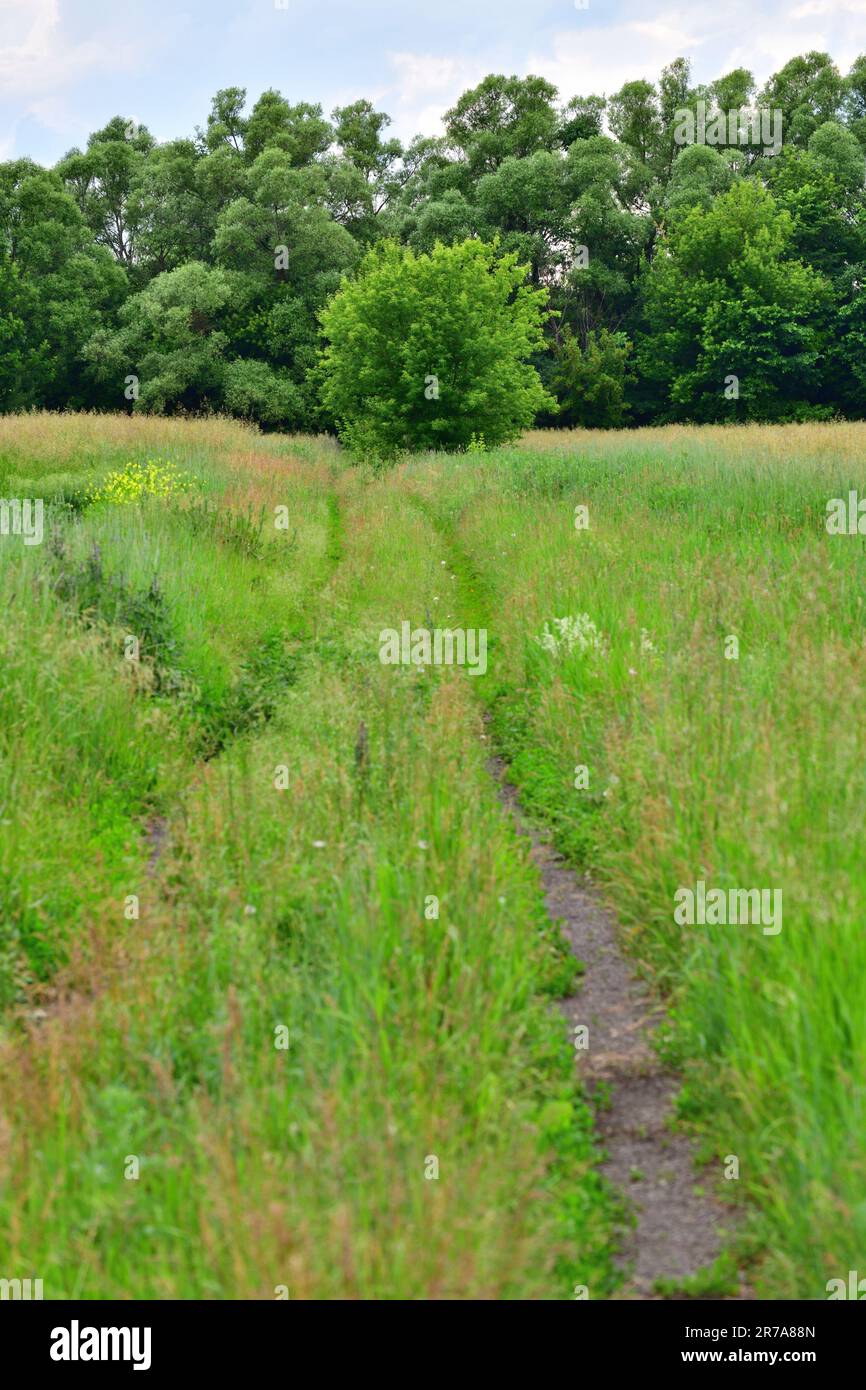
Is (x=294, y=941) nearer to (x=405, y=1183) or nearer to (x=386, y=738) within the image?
(x=405, y=1183)

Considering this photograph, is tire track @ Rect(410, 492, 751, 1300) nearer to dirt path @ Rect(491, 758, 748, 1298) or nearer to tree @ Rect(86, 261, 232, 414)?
dirt path @ Rect(491, 758, 748, 1298)

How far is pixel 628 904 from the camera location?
4.92m

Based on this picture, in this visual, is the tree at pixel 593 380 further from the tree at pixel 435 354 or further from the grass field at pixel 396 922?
the grass field at pixel 396 922

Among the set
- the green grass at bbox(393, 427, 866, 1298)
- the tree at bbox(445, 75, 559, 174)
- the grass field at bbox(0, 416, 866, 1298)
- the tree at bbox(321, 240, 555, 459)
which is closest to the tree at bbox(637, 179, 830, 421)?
the tree at bbox(445, 75, 559, 174)

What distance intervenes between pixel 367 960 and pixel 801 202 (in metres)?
50.7

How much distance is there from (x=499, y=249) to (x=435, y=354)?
22.5 metres

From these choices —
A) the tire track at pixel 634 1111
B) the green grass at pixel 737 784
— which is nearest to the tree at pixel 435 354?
the green grass at pixel 737 784

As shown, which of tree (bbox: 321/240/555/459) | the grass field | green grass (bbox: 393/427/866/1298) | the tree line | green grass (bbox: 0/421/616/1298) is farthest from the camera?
the tree line

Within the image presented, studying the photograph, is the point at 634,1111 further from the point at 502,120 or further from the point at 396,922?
the point at 502,120

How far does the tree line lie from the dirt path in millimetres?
37185

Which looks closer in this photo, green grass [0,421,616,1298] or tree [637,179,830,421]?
green grass [0,421,616,1298]

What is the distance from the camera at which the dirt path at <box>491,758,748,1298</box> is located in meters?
3.08

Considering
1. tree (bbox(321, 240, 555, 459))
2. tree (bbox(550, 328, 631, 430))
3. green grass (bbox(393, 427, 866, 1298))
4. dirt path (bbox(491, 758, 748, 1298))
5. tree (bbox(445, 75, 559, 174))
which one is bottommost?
dirt path (bbox(491, 758, 748, 1298))
